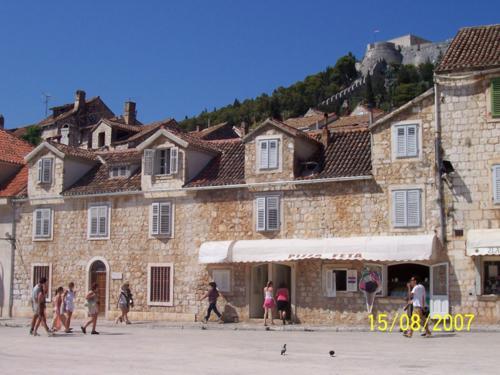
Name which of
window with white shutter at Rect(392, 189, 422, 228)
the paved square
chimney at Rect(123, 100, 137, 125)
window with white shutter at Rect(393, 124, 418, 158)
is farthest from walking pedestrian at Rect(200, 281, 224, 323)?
chimney at Rect(123, 100, 137, 125)

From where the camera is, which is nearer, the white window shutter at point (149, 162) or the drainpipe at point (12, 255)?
the white window shutter at point (149, 162)

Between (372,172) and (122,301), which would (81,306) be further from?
(372,172)

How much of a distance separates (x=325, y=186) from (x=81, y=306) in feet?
44.6

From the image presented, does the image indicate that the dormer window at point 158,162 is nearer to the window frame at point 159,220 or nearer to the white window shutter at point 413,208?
the window frame at point 159,220

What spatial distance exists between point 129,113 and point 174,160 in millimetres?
44566

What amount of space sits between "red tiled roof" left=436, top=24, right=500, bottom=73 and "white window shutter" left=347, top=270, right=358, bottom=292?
27.6 feet

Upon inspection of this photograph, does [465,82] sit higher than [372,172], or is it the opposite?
[465,82]

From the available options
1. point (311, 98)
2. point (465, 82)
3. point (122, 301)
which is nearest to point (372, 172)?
point (465, 82)

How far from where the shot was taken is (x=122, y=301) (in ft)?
104

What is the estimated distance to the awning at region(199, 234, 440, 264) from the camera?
27.6 m

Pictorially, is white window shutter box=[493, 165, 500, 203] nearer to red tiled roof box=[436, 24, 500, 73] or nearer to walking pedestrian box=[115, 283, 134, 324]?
red tiled roof box=[436, 24, 500, 73]

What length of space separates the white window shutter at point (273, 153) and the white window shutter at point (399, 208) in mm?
5432

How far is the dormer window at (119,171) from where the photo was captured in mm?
36531

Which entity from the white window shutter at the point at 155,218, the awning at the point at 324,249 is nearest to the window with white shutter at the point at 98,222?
the white window shutter at the point at 155,218
